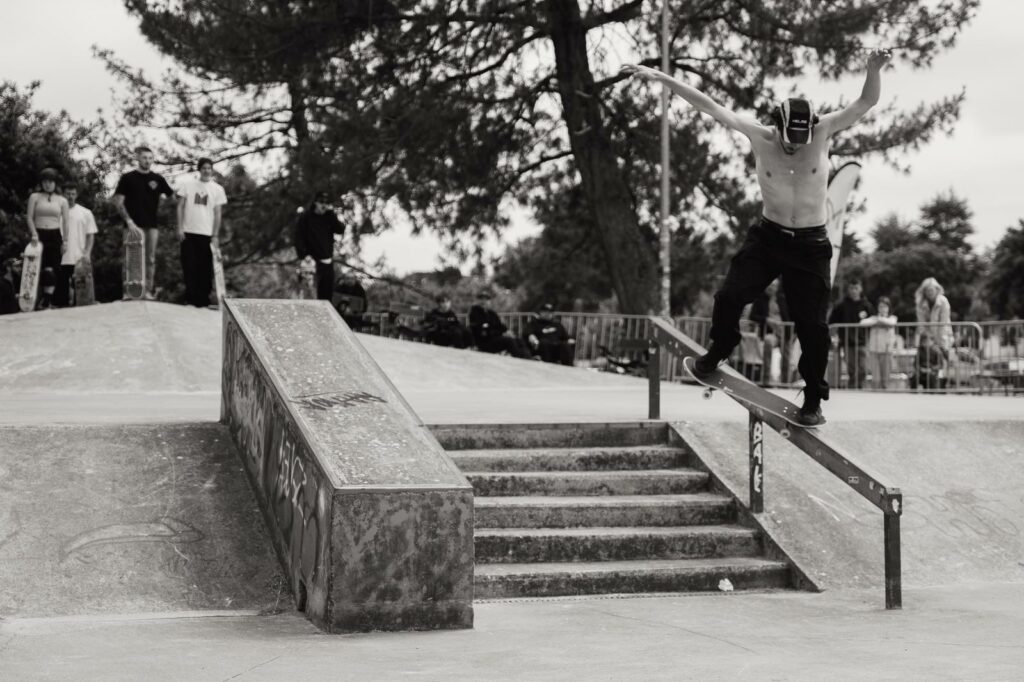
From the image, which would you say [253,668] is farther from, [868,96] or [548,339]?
[548,339]

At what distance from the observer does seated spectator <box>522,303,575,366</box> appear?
61.4 feet

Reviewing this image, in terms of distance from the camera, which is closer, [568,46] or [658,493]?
[658,493]

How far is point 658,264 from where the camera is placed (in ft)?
80.5

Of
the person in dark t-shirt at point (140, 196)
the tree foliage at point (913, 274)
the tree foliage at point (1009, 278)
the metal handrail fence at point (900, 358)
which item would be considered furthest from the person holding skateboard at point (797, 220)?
the tree foliage at point (913, 274)

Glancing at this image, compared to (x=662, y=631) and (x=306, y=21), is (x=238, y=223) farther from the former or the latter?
(x=662, y=631)

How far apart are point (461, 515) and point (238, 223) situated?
2120 centimetres

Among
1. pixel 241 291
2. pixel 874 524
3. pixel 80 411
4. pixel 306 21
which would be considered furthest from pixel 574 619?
pixel 241 291

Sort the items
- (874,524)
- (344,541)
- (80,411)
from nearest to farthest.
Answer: (344,541), (874,524), (80,411)

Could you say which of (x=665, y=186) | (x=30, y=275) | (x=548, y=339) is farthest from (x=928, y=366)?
(x=30, y=275)

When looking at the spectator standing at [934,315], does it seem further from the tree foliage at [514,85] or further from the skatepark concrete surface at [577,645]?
the skatepark concrete surface at [577,645]

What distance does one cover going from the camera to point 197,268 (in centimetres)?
1455

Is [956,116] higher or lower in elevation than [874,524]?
higher

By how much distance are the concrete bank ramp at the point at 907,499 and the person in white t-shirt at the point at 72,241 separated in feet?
30.3

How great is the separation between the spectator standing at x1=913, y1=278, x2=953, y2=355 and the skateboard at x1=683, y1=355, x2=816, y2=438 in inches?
398
